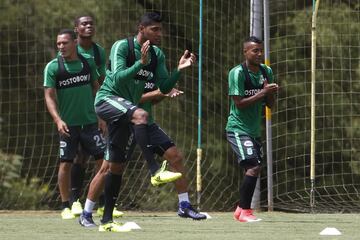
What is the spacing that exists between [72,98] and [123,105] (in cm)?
249

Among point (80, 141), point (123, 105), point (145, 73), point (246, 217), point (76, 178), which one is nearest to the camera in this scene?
point (123, 105)

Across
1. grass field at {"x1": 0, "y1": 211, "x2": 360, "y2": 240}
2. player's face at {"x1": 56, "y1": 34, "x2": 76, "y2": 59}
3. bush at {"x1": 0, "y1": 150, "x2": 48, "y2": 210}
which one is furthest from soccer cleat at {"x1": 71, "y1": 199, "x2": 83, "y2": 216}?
bush at {"x1": 0, "y1": 150, "x2": 48, "y2": 210}

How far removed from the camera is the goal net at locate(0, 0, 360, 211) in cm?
1529

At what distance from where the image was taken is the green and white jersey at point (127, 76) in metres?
9.69

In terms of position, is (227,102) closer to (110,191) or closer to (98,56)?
(98,56)

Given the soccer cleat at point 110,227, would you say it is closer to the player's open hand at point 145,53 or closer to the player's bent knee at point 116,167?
the player's bent knee at point 116,167

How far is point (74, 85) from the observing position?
1215 centimetres

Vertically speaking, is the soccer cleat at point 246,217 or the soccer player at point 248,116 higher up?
the soccer player at point 248,116

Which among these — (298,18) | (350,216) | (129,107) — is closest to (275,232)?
(129,107)

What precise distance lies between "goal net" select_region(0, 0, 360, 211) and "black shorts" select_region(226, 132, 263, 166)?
2.59 metres

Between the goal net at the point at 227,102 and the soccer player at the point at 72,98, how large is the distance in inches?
108

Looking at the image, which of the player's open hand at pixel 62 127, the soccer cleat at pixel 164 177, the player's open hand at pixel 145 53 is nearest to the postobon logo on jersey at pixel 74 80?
the player's open hand at pixel 62 127

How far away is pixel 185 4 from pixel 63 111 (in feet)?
14.1

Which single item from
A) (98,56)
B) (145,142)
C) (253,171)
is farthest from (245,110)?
(145,142)
